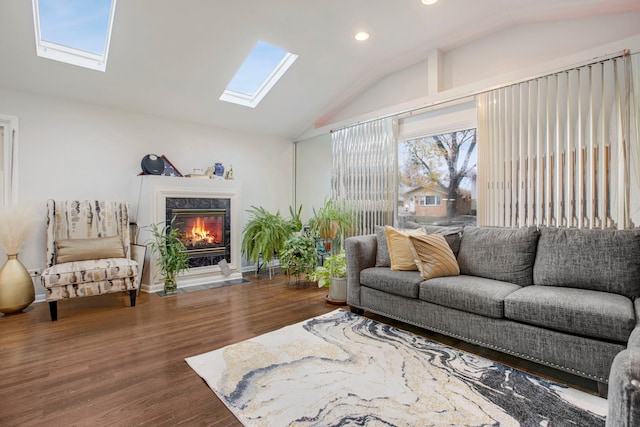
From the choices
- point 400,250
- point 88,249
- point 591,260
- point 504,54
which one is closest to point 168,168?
point 88,249

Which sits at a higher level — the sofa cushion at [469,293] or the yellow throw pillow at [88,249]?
the yellow throw pillow at [88,249]

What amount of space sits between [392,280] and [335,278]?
892mm

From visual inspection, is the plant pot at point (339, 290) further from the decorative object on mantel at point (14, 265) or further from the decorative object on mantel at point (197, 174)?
the decorative object on mantel at point (14, 265)

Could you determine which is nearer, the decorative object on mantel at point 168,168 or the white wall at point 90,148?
the white wall at point 90,148

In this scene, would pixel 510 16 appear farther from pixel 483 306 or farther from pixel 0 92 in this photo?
pixel 0 92

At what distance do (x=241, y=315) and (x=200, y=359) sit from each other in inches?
36.3

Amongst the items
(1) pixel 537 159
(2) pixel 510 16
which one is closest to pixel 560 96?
(1) pixel 537 159

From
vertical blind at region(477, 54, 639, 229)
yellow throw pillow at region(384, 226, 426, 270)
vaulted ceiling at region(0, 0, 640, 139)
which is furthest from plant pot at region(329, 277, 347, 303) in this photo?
vaulted ceiling at region(0, 0, 640, 139)

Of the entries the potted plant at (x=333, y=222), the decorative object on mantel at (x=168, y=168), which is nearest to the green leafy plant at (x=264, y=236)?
the potted plant at (x=333, y=222)

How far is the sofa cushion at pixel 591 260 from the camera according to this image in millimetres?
2141

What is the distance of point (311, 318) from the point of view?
3.09 metres

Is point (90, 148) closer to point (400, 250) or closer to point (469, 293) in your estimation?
point (400, 250)

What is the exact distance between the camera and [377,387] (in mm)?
1904

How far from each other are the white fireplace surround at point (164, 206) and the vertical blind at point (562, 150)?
3.30 meters
